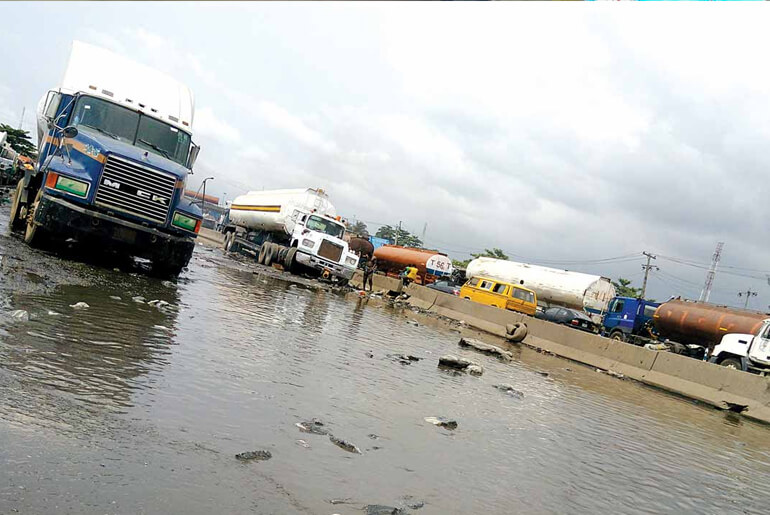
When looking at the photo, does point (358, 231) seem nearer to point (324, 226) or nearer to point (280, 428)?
point (324, 226)

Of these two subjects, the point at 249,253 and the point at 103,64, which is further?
the point at 249,253

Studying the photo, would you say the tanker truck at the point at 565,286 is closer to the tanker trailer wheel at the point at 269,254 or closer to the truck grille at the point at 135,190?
the tanker trailer wheel at the point at 269,254

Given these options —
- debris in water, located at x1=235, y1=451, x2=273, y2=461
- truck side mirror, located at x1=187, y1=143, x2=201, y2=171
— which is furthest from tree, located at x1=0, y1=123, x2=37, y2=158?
debris in water, located at x1=235, y1=451, x2=273, y2=461

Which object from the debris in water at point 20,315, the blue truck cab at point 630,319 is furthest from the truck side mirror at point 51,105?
the blue truck cab at point 630,319

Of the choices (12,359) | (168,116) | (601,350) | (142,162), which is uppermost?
(168,116)

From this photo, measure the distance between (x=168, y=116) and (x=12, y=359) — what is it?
30.5ft

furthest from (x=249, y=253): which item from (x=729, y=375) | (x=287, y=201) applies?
(x=729, y=375)

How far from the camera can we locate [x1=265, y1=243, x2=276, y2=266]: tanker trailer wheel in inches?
1166

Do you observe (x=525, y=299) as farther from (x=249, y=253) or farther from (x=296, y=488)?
(x=296, y=488)

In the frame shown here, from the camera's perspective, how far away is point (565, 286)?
120 ft

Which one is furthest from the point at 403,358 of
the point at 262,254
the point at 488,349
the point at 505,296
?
the point at 262,254

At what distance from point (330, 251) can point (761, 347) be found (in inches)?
662

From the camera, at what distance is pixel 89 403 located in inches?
174

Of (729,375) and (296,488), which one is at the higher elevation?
(729,375)
